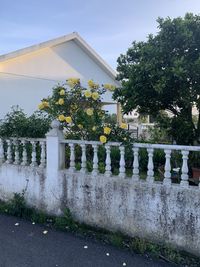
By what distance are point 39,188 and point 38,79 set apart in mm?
7407

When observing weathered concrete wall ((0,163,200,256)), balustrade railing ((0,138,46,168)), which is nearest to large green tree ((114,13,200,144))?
weathered concrete wall ((0,163,200,256))

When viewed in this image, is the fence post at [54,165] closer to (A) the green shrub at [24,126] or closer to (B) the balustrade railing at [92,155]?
(B) the balustrade railing at [92,155]

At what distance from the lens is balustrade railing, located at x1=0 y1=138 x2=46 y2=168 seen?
602 centimetres

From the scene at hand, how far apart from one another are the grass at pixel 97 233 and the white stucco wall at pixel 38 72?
18.6ft

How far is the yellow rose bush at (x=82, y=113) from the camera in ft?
17.1

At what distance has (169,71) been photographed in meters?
5.12

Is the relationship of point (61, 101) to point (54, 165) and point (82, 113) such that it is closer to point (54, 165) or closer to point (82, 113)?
point (82, 113)

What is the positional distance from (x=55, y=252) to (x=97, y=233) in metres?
0.91

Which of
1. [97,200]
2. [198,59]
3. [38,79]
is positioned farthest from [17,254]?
[38,79]

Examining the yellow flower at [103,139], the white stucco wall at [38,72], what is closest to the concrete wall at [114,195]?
the yellow flower at [103,139]

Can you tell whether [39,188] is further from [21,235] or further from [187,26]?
[187,26]

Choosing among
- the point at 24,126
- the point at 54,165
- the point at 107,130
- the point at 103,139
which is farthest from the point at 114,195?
the point at 24,126

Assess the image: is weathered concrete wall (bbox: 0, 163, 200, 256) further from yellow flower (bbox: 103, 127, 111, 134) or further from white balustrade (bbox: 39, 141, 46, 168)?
yellow flower (bbox: 103, 127, 111, 134)

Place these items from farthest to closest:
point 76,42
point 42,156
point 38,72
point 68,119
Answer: point 76,42, point 38,72, point 42,156, point 68,119
